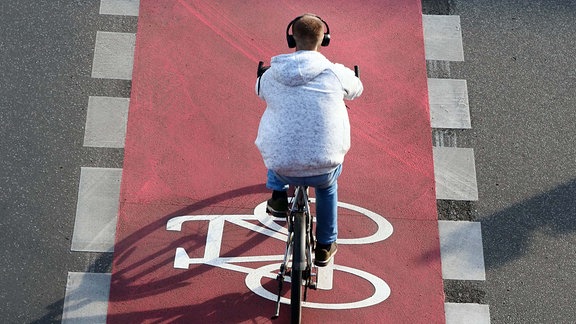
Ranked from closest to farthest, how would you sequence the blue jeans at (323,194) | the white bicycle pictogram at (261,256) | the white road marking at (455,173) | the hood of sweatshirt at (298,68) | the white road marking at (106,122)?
the hood of sweatshirt at (298,68), the blue jeans at (323,194), the white bicycle pictogram at (261,256), the white road marking at (455,173), the white road marking at (106,122)

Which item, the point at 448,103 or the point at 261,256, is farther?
the point at 448,103

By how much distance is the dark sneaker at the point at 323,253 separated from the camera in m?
5.50

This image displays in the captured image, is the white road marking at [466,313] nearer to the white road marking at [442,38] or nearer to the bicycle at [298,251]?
the bicycle at [298,251]

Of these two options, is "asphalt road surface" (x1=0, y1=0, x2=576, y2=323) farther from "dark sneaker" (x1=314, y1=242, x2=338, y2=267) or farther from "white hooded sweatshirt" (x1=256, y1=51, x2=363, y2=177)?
"white hooded sweatshirt" (x1=256, y1=51, x2=363, y2=177)

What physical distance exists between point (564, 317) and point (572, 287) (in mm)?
290

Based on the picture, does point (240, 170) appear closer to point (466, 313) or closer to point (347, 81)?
point (347, 81)

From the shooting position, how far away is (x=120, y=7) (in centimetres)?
716

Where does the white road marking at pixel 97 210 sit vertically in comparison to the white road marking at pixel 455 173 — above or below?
below

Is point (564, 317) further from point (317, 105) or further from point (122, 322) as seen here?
point (122, 322)

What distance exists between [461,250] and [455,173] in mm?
760

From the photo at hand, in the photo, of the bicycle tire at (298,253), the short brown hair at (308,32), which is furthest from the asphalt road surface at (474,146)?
the short brown hair at (308,32)

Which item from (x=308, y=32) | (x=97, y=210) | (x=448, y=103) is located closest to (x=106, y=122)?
(x=97, y=210)

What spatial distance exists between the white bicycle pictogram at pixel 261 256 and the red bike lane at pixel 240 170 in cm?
2

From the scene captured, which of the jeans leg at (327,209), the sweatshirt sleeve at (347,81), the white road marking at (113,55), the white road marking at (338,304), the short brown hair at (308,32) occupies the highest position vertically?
the white road marking at (113,55)
